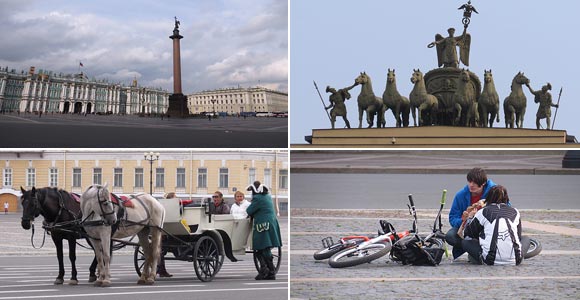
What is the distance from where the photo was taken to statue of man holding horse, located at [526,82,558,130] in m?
8.59

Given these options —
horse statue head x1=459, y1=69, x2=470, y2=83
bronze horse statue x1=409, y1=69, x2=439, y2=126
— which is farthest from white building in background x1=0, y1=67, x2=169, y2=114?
horse statue head x1=459, y1=69, x2=470, y2=83

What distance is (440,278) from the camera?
21.2ft

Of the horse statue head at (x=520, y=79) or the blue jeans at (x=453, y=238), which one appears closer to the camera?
the blue jeans at (x=453, y=238)

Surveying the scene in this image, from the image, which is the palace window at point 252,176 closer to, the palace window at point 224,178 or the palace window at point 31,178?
the palace window at point 224,178

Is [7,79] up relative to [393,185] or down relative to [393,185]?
up

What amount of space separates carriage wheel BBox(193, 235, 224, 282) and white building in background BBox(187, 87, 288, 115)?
34.5 inches

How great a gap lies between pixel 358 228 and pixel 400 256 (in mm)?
652

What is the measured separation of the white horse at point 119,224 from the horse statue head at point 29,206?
325 millimetres

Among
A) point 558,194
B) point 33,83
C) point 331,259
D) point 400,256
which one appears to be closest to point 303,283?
point 331,259

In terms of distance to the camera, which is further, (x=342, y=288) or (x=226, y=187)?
(x=226, y=187)

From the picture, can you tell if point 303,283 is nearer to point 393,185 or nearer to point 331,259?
point 331,259

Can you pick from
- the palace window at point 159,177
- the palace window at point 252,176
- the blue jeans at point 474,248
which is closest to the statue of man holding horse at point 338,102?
the palace window at point 252,176

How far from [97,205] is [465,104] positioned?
385 centimetres

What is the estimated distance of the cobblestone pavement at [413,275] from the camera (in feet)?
20.3
